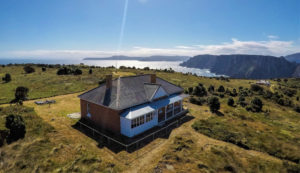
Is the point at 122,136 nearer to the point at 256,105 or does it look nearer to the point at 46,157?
the point at 46,157

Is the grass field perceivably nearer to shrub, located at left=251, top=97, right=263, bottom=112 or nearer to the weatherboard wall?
the weatherboard wall

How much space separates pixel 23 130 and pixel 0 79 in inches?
1882

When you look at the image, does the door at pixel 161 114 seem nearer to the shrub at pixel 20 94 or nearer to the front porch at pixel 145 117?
the front porch at pixel 145 117

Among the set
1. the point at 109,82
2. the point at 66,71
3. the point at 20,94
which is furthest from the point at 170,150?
the point at 66,71

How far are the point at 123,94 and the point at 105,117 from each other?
156 inches

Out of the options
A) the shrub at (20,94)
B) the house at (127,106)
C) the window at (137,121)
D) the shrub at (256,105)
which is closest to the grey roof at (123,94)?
the house at (127,106)

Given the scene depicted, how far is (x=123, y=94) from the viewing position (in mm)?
21453

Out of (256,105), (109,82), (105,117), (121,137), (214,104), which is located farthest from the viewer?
(256,105)

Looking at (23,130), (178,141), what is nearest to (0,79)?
(23,130)

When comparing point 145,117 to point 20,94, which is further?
point 20,94

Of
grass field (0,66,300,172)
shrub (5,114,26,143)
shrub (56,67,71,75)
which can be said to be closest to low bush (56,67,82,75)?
shrub (56,67,71,75)

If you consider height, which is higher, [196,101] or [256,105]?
[196,101]

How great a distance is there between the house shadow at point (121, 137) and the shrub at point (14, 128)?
18.6 ft

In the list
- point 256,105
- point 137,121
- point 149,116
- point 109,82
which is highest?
point 109,82
